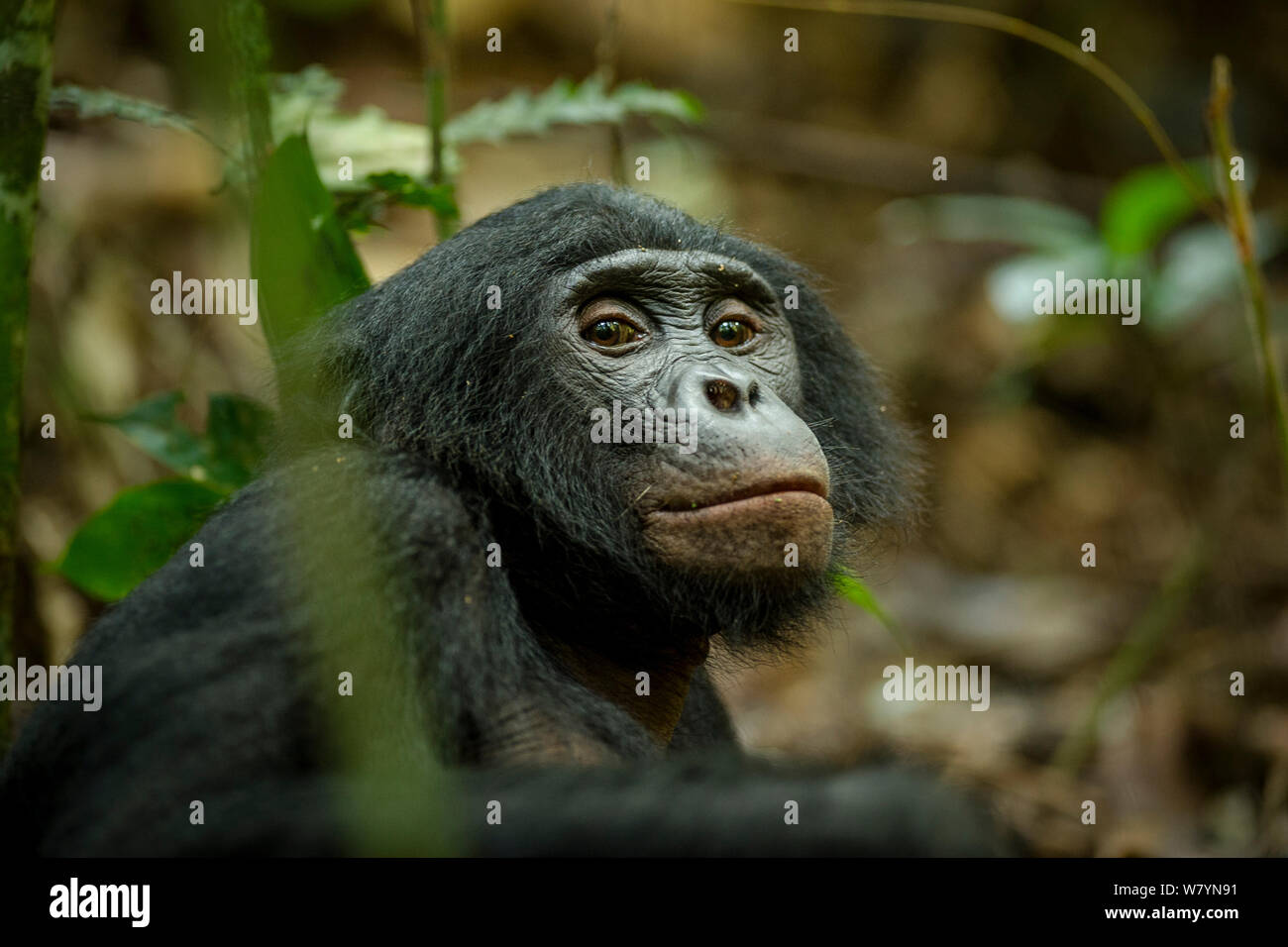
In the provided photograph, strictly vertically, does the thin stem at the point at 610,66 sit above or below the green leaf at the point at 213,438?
above

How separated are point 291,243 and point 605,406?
1531 millimetres

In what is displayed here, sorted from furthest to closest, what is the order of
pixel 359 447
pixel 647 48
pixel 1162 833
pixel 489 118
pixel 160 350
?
1. pixel 647 48
2. pixel 160 350
3. pixel 1162 833
4. pixel 489 118
5. pixel 359 447

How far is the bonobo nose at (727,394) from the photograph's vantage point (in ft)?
13.3

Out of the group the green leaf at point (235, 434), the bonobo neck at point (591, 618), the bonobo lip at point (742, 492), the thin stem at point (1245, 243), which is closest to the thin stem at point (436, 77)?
the green leaf at point (235, 434)

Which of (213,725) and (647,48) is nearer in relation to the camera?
(213,725)

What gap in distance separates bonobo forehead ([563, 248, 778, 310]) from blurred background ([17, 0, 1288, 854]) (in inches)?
38.0

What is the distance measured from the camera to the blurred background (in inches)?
294

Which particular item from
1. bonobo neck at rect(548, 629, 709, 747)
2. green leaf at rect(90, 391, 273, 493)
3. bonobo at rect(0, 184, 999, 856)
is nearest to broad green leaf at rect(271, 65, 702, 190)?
bonobo at rect(0, 184, 999, 856)

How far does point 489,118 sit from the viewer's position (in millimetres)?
5934

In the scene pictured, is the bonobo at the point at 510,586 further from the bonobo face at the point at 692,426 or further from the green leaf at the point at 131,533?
the green leaf at the point at 131,533

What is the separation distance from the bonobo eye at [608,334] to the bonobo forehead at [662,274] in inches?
5.1
